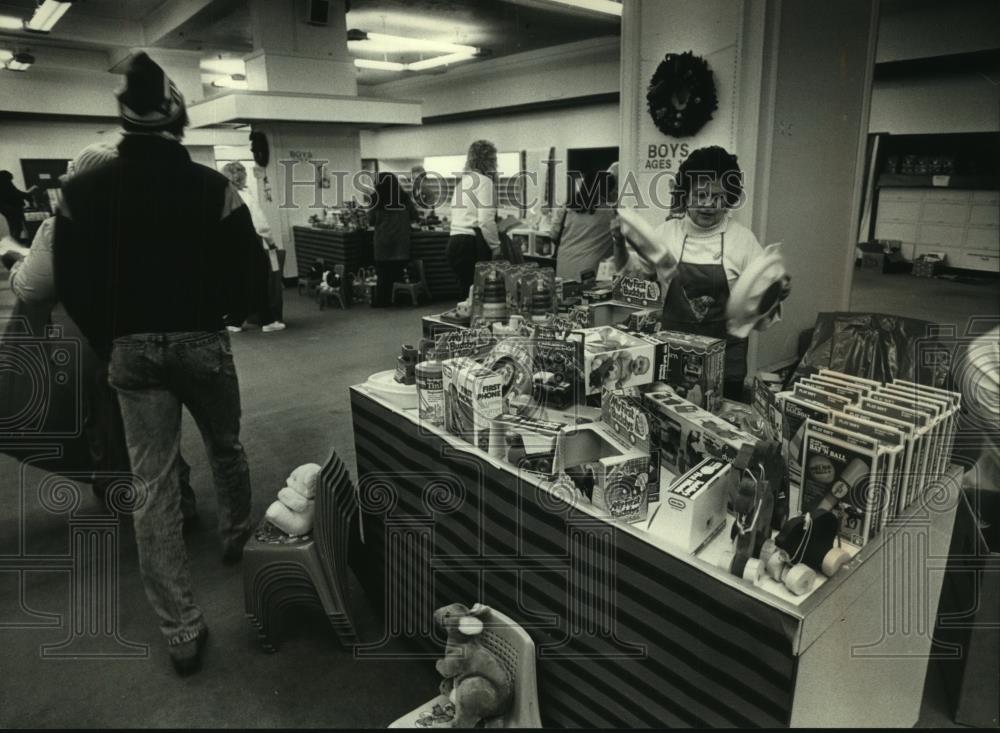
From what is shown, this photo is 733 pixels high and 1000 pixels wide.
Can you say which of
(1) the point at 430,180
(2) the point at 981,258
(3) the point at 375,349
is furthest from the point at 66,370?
(1) the point at 430,180

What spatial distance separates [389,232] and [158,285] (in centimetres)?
607

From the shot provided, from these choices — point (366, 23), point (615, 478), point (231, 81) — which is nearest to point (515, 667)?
point (615, 478)

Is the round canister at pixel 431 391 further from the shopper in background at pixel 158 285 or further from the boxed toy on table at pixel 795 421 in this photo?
the boxed toy on table at pixel 795 421

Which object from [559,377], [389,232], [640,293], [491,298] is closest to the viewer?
[559,377]

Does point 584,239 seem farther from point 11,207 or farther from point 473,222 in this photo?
point 11,207

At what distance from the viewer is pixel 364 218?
9102 millimetres

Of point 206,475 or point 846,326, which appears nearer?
point 846,326

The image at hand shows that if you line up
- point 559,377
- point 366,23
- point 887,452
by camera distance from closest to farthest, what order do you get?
1. point 887,452
2. point 559,377
3. point 366,23

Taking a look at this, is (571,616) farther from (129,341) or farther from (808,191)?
(808,191)

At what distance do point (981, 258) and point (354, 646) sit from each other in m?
11.3

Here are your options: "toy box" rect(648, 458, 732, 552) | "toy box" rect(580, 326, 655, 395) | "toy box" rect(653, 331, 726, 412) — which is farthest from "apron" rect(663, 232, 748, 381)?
"toy box" rect(648, 458, 732, 552)

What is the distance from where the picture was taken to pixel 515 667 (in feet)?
5.78

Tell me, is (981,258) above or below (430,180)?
below

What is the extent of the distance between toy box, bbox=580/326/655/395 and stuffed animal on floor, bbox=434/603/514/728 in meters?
0.69
